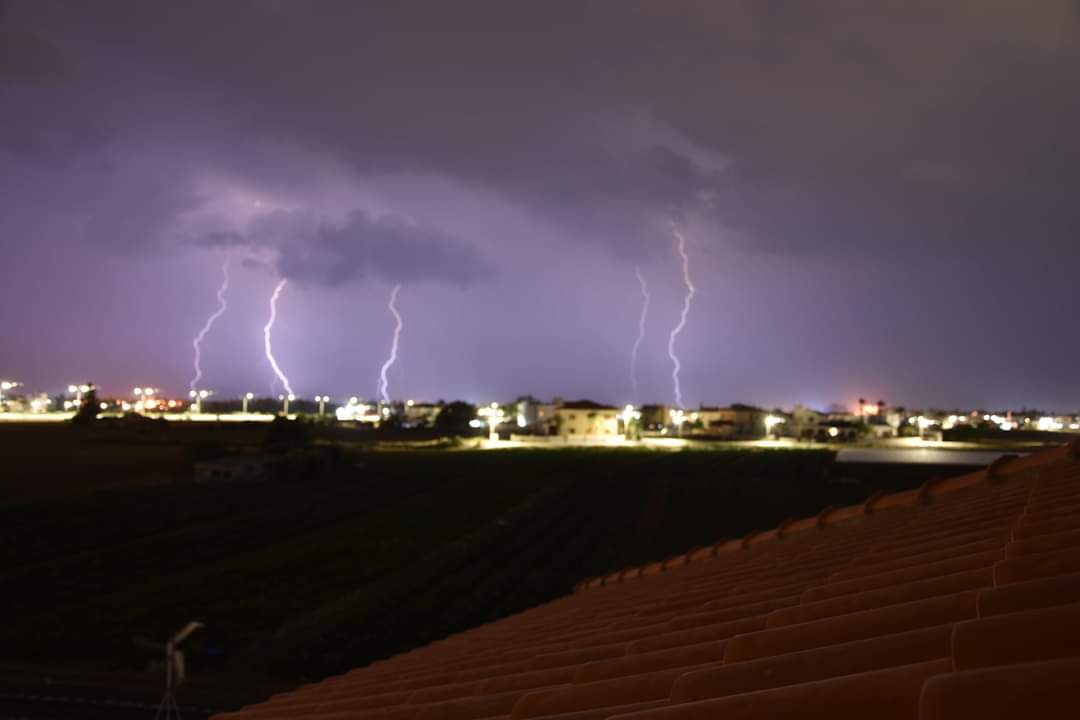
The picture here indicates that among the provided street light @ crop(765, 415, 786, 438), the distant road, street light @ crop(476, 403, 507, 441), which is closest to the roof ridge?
the distant road

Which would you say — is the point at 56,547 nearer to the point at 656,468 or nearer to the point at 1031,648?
the point at 1031,648

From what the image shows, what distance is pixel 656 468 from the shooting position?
143 feet

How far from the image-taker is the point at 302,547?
74.9 ft

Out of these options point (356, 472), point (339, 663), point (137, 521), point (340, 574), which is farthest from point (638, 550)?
point (356, 472)

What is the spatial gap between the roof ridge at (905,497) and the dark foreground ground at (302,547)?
8197 mm

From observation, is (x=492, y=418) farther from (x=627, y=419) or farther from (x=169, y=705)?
(x=169, y=705)

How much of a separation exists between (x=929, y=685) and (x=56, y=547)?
1025 inches

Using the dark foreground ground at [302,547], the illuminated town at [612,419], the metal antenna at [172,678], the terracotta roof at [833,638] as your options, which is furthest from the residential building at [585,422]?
the terracotta roof at [833,638]

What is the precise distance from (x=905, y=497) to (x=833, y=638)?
5.04m

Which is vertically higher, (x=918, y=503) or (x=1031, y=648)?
(x=1031, y=648)

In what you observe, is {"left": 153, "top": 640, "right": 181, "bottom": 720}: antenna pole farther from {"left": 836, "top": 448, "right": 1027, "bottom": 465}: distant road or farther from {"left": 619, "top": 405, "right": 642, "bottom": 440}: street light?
{"left": 619, "top": 405, "right": 642, "bottom": 440}: street light

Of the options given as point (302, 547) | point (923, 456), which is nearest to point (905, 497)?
point (302, 547)

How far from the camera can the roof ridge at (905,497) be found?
559cm

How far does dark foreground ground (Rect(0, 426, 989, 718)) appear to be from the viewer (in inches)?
528
